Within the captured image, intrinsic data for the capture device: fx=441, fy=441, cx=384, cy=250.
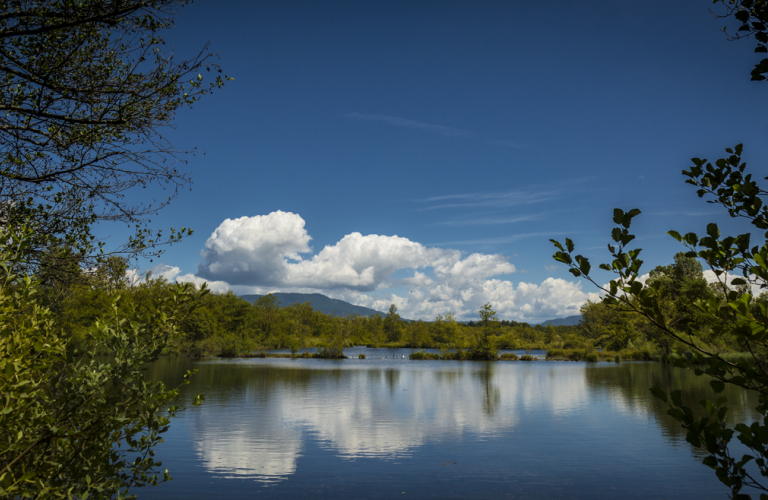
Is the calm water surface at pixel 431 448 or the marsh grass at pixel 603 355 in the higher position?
the calm water surface at pixel 431 448

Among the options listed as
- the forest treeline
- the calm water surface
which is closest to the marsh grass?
the forest treeline

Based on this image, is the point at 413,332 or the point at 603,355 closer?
the point at 603,355

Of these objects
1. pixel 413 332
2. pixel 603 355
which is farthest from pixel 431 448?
pixel 413 332

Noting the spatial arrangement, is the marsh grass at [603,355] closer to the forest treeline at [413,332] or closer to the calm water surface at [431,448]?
the forest treeline at [413,332]

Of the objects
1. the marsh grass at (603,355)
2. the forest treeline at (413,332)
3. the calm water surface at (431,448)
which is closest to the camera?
the calm water surface at (431,448)

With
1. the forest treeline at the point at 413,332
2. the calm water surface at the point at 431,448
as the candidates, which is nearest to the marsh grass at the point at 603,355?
the forest treeline at the point at 413,332

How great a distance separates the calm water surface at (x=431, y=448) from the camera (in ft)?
30.3

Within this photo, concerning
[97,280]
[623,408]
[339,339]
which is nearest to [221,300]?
[339,339]

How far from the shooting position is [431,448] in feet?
40.0

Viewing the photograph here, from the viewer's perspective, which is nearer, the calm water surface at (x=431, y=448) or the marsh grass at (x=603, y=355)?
the calm water surface at (x=431, y=448)

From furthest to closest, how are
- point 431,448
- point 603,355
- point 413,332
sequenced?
point 413,332
point 603,355
point 431,448

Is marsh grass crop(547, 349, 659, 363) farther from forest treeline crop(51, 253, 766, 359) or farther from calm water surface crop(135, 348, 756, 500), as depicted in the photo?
calm water surface crop(135, 348, 756, 500)

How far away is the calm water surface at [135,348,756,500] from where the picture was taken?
9227 millimetres

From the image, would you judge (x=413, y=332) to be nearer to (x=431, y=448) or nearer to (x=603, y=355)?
(x=603, y=355)
